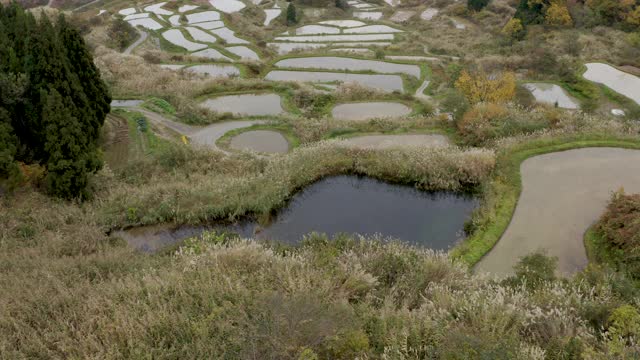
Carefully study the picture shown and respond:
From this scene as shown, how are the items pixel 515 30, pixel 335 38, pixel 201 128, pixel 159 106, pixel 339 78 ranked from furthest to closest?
pixel 335 38 → pixel 515 30 → pixel 339 78 → pixel 159 106 → pixel 201 128

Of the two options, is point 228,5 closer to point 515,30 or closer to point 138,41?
point 138,41

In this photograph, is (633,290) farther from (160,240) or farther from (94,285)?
(160,240)

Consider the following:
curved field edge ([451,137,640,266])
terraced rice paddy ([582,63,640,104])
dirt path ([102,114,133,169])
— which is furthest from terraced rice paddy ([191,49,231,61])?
curved field edge ([451,137,640,266])

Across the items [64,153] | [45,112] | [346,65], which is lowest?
[346,65]

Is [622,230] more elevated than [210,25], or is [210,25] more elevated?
[622,230]

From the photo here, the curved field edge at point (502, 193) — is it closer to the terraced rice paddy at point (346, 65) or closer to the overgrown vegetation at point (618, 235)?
the overgrown vegetation at point (618, 235)

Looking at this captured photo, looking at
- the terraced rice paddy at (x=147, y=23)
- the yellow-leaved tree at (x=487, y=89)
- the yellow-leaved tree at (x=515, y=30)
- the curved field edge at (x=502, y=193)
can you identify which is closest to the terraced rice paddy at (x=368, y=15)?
the yellow-leaved tree at (x=515, y=30)

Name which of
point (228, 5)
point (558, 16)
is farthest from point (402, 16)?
point (228, 5)
